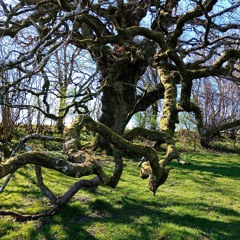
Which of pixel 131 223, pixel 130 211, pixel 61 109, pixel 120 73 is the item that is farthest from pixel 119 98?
pixel 131 223

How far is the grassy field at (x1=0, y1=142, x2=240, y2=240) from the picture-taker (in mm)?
6668

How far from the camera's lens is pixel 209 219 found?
7473 mm

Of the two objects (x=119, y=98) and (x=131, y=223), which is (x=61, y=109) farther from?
(x=119, y=98)

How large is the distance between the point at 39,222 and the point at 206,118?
57.6 feet

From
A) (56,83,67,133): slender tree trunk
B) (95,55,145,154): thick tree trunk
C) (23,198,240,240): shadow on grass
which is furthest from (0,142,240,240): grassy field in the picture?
Result: (95,55,145,154): thick tree trunk

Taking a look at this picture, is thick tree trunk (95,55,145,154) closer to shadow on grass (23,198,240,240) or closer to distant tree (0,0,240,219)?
distant tree (0,0,240,219)

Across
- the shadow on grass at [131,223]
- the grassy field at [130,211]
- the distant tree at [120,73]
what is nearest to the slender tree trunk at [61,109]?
the distant tree at [120,73]

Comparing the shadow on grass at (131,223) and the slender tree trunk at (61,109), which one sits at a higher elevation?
the slender tree trunk at (61,109)

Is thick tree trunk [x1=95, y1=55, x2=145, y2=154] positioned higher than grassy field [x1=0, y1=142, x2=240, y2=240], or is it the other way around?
thick tree trunk [x1=95, y1=55, x2=145, y2=154]

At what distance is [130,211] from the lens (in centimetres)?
784

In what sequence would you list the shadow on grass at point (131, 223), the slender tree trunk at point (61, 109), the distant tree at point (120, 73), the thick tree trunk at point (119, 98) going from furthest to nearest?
the thick tree trunk at point (119, 98) < the slender tree trunk at point (61, 109) < the shadow on grass at point (131, 223) < the distant tree at point (120, 73)

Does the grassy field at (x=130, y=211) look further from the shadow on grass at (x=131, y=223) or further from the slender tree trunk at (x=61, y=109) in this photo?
the slender tree trunk at (x=61, y=109)

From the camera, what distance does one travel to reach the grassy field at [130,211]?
6.67 meters

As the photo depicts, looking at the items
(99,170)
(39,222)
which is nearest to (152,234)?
(39,222)
